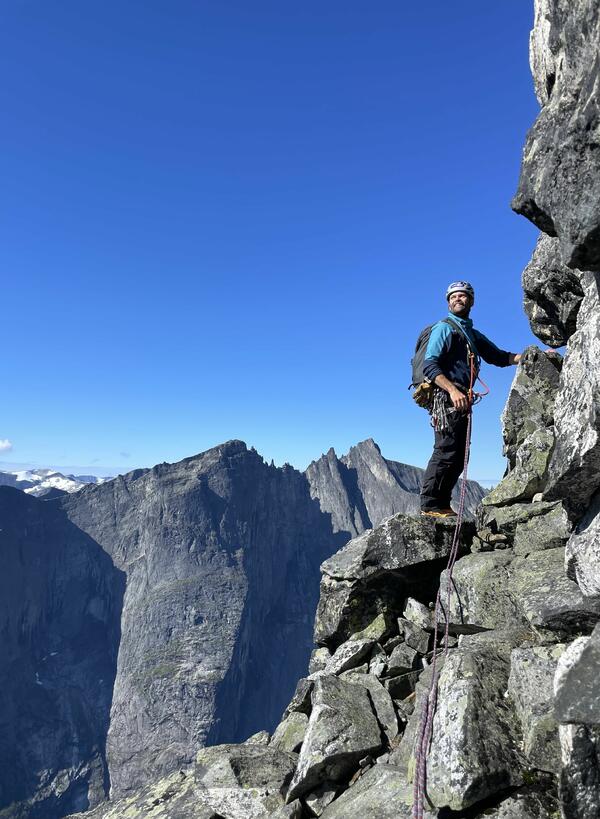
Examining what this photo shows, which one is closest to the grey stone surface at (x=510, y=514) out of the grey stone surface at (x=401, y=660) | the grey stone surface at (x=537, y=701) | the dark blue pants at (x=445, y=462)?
the dark blue pants at (x=445, y=462)

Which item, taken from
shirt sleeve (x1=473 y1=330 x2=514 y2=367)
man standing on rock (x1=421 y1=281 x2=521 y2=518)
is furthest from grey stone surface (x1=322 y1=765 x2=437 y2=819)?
shirt sleeve (x1=473 y1=330 x2=514 y2=367)

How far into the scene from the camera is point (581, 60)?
6.30 metres

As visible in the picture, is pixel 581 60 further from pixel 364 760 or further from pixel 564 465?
pixel 364 760

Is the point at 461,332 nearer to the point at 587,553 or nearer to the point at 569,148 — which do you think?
the point at 569,148

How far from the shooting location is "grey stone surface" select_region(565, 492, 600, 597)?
20.5 feet

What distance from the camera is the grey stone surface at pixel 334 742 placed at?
26.3 ft

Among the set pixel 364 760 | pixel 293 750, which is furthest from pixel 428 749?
pixel 293 750

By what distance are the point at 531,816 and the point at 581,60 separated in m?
8.97

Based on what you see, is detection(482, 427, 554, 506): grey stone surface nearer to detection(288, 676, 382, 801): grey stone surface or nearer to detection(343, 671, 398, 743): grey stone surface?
detection(343, 671, 398, 743): grey stone surface

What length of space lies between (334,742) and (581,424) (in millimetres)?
6391

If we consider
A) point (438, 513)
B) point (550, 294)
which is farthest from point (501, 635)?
point (550, 294)

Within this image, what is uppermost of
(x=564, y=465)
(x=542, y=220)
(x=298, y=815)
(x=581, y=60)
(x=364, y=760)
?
(x=581, y=60)

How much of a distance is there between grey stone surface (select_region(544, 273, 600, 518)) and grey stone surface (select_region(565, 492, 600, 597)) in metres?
0.18

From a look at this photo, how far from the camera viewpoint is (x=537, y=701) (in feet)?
20.6
